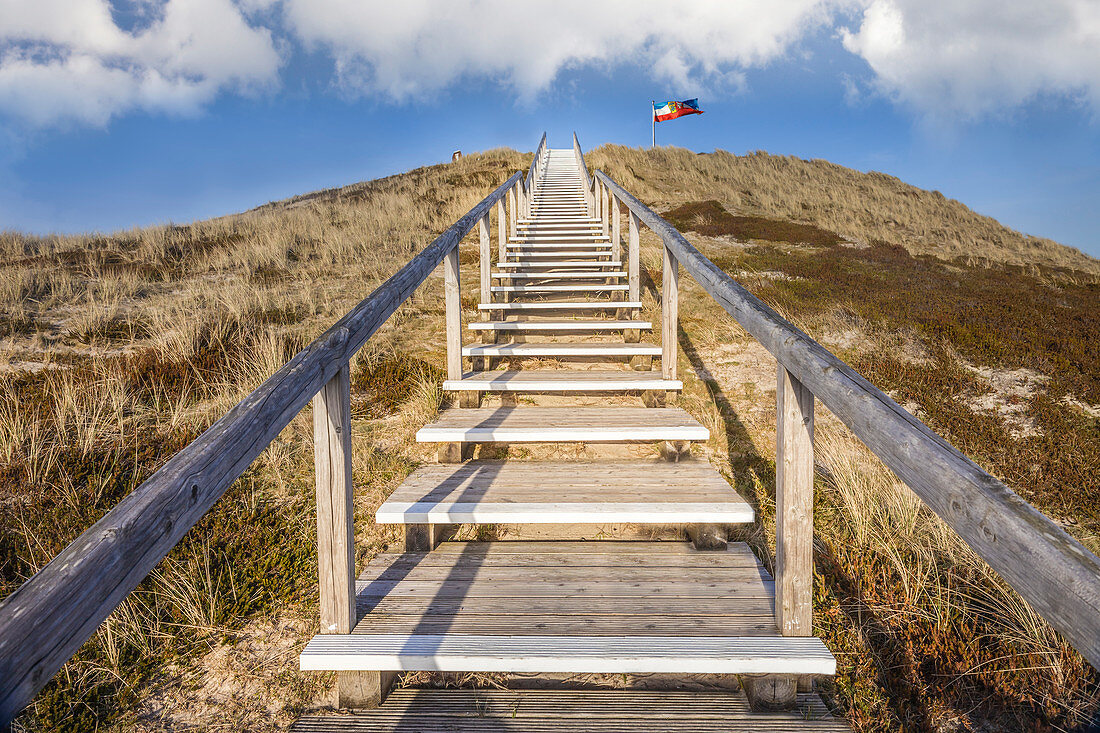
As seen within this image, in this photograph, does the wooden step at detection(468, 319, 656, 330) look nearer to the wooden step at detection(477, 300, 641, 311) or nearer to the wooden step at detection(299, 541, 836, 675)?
the wooden step at detection(477, 300, 641, 311)

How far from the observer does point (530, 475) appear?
3.18 m

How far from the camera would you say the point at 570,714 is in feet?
6.64

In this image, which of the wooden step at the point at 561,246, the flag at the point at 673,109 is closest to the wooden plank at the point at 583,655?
the wooden step at the point at 561,246

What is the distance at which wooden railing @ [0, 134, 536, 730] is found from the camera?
0.82 metres

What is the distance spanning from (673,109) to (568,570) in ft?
82.6

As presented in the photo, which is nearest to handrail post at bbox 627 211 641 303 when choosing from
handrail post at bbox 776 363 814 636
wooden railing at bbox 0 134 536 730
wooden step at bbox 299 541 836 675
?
wooden railing at bbox 0 134 536 730

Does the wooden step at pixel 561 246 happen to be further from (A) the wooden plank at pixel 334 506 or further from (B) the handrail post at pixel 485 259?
(A) the wooden plank at pixel 334 506

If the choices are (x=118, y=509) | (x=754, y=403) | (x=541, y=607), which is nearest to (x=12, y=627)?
(x=118, y=509)

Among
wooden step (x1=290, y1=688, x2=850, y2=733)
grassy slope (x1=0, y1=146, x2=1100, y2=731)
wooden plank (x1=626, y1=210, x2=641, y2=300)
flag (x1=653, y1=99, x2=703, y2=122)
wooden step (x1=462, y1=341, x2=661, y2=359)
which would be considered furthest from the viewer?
flag (x1=653, y1=99, x2=703, y2=122)

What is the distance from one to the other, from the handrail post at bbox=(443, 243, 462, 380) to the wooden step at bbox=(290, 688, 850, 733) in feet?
7.62

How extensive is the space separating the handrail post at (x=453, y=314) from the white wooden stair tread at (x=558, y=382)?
4.4 inches

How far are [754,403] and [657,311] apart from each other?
76.3 inches

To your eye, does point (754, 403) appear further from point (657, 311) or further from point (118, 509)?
point (118, 509)

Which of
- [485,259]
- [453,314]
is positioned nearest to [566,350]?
[453,314]
